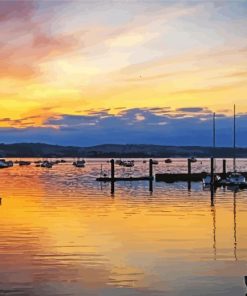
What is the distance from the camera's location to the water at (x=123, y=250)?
2103 cm

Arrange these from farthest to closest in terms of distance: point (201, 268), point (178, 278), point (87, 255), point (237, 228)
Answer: point (237, 228), point (87, 255), point (201, 268), point (178, 278)

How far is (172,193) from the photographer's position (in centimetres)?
6550

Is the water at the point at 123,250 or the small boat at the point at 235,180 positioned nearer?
the water at the point at 123,250

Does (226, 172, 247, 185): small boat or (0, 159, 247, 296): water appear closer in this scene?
(0, 159, 247, 296): water

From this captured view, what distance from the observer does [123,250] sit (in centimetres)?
2794

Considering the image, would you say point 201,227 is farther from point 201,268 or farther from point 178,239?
point 201,268

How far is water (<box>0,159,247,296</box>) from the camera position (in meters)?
21.0

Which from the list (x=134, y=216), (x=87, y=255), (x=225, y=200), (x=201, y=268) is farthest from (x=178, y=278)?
(x=225, y=200)

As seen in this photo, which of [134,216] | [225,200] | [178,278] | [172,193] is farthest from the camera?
[172,193]

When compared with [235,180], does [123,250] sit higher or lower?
lower

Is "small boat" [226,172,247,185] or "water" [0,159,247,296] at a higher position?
"small boat" [226,172,247,185]

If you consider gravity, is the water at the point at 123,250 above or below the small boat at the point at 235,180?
below

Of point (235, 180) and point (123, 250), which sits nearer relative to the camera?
point (123, 250)

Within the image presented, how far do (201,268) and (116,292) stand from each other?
4.87m
